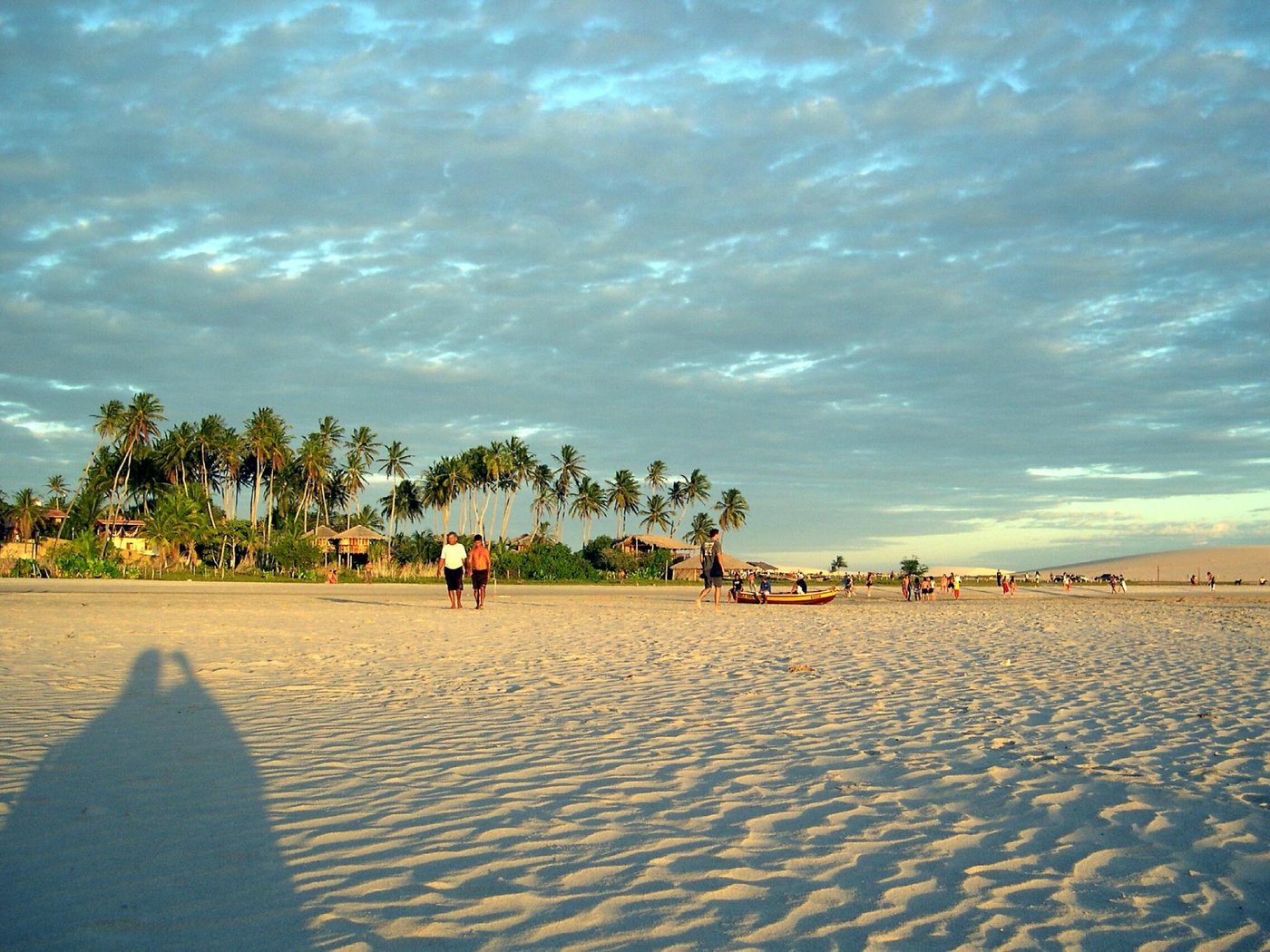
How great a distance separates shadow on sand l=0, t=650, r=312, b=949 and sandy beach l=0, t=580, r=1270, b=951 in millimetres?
16

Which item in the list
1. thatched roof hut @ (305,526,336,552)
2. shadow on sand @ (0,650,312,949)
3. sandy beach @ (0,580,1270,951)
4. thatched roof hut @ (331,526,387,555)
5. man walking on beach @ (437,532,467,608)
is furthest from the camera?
thatched roof hut @ (331,526,387,555)

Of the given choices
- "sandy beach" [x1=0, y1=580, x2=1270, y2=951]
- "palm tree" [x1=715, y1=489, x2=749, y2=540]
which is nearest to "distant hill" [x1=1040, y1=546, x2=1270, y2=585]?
"palm tree" [x1=715, y1=489, x2=749, y2=540]

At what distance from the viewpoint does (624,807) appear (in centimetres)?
461

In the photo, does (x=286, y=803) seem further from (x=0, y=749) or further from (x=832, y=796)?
(x=832, y=796)

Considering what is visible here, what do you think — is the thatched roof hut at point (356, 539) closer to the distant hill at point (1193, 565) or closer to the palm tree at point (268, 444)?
the palm tree at point (268, 444)

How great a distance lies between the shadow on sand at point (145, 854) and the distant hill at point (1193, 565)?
352 feet

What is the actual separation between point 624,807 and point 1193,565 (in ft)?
430

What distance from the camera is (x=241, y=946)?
298 cm

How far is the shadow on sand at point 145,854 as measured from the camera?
10.1ft

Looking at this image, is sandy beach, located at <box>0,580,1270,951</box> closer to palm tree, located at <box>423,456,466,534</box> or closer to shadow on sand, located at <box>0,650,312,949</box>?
shadow on sand, located at <box>0,650,312,949</box>

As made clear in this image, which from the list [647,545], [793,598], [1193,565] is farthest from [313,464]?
[1193,565]

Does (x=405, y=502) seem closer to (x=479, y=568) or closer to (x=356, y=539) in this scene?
(x=356, y=539)

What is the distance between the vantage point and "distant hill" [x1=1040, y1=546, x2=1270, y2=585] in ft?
340

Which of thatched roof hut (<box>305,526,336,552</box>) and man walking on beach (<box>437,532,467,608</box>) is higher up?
thatched roof hut (<box>305,526,336,552</box>)
